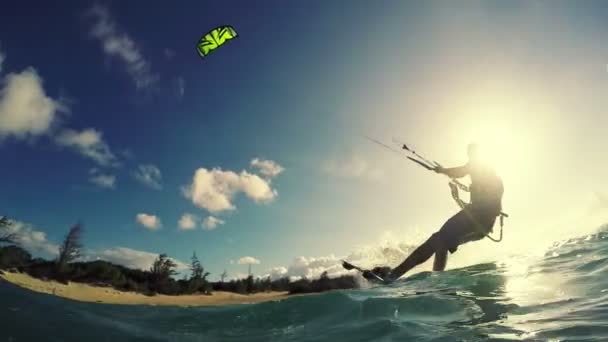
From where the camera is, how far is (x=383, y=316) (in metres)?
7.70

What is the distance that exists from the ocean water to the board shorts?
1845mm

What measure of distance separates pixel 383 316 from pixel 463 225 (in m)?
6.76

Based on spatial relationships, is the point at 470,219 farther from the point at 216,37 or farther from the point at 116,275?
the point at 116,275

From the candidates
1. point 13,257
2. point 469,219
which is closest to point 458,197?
point 469,219

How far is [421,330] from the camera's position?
21.3 feet

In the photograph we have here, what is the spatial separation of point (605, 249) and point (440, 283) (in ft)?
16.5

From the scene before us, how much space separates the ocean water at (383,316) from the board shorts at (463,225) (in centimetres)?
185

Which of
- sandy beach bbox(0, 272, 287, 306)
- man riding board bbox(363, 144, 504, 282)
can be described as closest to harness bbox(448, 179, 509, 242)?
man riding board bbox(363, 144, 504, 282)

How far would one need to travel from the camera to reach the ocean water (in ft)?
19.2

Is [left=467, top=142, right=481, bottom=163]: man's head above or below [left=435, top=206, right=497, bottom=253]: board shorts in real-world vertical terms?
above

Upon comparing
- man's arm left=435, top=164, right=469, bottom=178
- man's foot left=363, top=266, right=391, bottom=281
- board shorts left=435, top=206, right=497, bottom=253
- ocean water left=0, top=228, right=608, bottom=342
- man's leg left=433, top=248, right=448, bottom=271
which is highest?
man's arm left=435, top=164, right=469, bottom=178

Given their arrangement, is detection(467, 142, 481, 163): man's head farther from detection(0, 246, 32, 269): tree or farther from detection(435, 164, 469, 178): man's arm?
detection(0, 246, 32, 269): tree

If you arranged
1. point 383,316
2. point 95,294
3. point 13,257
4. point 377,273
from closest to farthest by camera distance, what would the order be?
point 383,316 → point 377,273 → point 13,257 → point 95,294

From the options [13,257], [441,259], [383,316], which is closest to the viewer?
[383,316]
